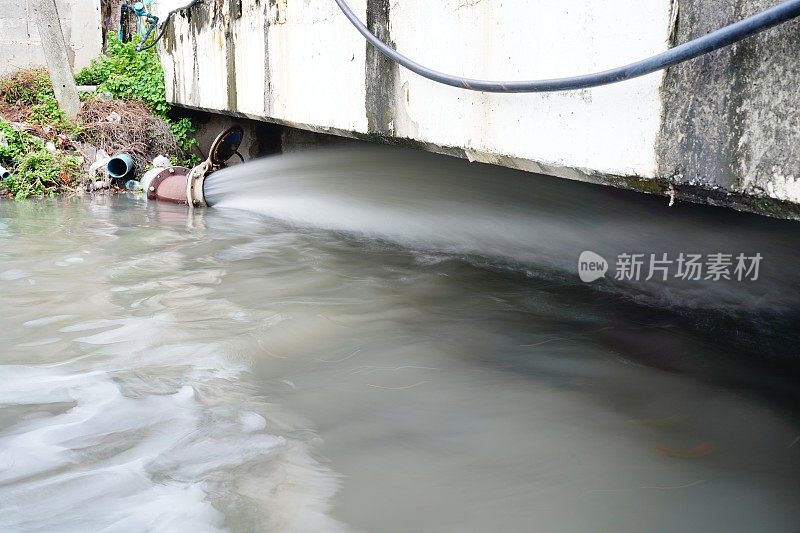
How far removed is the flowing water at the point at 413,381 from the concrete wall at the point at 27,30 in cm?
765

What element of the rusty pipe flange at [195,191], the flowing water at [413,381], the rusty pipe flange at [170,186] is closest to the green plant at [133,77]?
the rusty pipe flange at [170,186]

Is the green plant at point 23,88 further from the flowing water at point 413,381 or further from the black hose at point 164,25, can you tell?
the flowing water at point 413,381

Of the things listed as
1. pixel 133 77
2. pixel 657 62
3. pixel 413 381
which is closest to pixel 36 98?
pixel 133 77

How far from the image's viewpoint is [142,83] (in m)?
9.99

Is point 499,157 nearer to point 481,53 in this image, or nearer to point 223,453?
point 481,53

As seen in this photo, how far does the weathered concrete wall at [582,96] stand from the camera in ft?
6.49

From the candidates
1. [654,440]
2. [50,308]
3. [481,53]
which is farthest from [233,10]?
[654,440]

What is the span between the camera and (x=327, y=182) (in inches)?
279

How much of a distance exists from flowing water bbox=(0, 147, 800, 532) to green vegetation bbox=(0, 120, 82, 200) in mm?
2945

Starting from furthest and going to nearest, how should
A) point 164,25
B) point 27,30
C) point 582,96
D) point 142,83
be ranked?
point 27,30
point 142,83
point 164,25
point 582,96

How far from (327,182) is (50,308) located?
3649 mm

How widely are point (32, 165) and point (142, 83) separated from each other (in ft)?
7.12

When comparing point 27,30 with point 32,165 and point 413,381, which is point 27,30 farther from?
point 413,381

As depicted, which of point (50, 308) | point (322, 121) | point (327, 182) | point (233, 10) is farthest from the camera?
point (327, 182)
